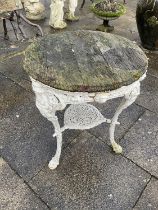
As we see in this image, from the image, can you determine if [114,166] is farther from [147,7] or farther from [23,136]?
[147,7]

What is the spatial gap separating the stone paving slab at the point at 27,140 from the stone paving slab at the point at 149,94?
3.50ft

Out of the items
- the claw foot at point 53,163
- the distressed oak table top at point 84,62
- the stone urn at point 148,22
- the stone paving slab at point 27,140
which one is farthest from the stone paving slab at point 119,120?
the stone urn at point 148,22

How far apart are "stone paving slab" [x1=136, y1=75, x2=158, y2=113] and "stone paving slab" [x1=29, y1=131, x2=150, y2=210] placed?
98cm

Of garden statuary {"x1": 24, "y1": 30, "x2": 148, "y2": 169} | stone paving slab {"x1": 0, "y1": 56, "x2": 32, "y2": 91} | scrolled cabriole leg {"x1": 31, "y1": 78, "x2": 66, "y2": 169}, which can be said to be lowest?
stone paving slab {"x1": 0, "y1": 56, "x2": 32, "y2": 91}

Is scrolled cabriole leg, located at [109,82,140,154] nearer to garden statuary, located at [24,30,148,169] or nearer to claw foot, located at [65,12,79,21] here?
garden statuary, located at [24,30,148,169]

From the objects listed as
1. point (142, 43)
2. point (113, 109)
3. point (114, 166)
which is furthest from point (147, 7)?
point (114, 166)

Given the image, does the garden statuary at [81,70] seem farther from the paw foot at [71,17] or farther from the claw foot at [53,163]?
the paw foot at [71,17]

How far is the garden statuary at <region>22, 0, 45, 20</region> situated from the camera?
5.22 m

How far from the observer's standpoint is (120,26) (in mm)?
5465

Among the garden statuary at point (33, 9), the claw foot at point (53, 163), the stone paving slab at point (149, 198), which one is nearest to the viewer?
the stone paving slab at point (149, 198)

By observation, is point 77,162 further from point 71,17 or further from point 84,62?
point 71,17

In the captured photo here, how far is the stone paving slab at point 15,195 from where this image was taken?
222 cm

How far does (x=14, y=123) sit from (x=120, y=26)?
351cm

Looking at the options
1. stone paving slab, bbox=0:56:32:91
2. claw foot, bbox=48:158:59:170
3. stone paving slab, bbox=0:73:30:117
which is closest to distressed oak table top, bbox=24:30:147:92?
claw foot, bbox=48:158:59:170
